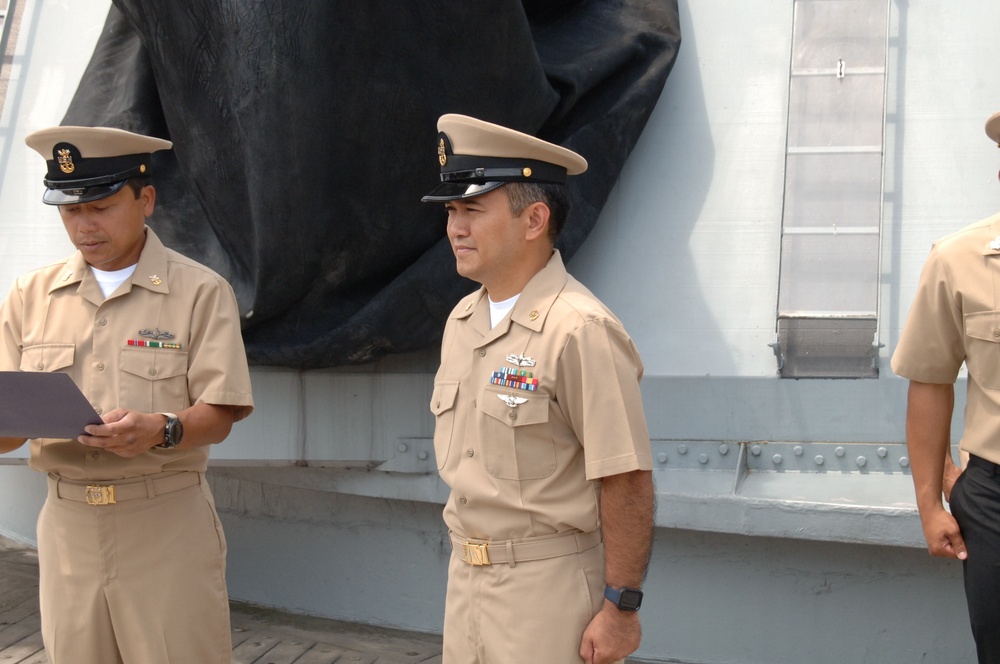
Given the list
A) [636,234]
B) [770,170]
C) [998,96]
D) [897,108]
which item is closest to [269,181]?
[636,234]

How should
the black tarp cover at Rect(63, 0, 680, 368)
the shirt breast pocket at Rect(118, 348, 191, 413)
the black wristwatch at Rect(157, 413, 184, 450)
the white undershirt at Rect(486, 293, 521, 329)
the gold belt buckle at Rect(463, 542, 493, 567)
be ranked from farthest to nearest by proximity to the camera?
the black tarp cover at Rect(63, 0, 680, 368), the shirt breast pocket at Rect(118, 348, 191, 413), the black wristwatch at Rect(157, 413, 184, 450), the white undershirt at Rect(486, 293, 521, 329), the gold belt buckle at Rect(463, 542, 493, 567)

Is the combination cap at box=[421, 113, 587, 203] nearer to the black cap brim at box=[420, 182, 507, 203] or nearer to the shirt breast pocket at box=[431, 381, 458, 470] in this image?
the black cap brim at box=[420, 182, 507, 203]

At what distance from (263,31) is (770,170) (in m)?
1.75

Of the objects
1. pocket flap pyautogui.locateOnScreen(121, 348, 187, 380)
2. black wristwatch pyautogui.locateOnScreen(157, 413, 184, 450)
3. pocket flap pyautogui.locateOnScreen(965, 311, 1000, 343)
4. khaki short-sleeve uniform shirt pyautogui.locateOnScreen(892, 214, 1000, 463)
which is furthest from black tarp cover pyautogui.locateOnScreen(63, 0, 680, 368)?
pocket flap pyautogui.locateOnScreen(965, 311, 1000, 343)

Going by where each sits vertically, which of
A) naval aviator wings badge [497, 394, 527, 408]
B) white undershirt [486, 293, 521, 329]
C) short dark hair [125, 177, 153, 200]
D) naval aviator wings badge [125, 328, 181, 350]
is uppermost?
short dark hair [125, 177, 153, 200]

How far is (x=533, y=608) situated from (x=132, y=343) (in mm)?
1142

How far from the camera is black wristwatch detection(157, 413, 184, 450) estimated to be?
8.54 ft

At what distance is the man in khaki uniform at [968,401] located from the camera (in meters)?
2.44

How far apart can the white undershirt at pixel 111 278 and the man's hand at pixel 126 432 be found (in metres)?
0.35

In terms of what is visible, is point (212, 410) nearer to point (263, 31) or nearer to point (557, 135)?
point (263, 31)

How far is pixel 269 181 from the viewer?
3.27m

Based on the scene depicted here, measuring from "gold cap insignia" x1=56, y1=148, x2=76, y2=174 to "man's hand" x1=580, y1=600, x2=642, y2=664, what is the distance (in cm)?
156

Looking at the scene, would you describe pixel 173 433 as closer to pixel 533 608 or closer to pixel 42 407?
pixel 42 407

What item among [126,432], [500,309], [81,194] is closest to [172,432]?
[126,432]
